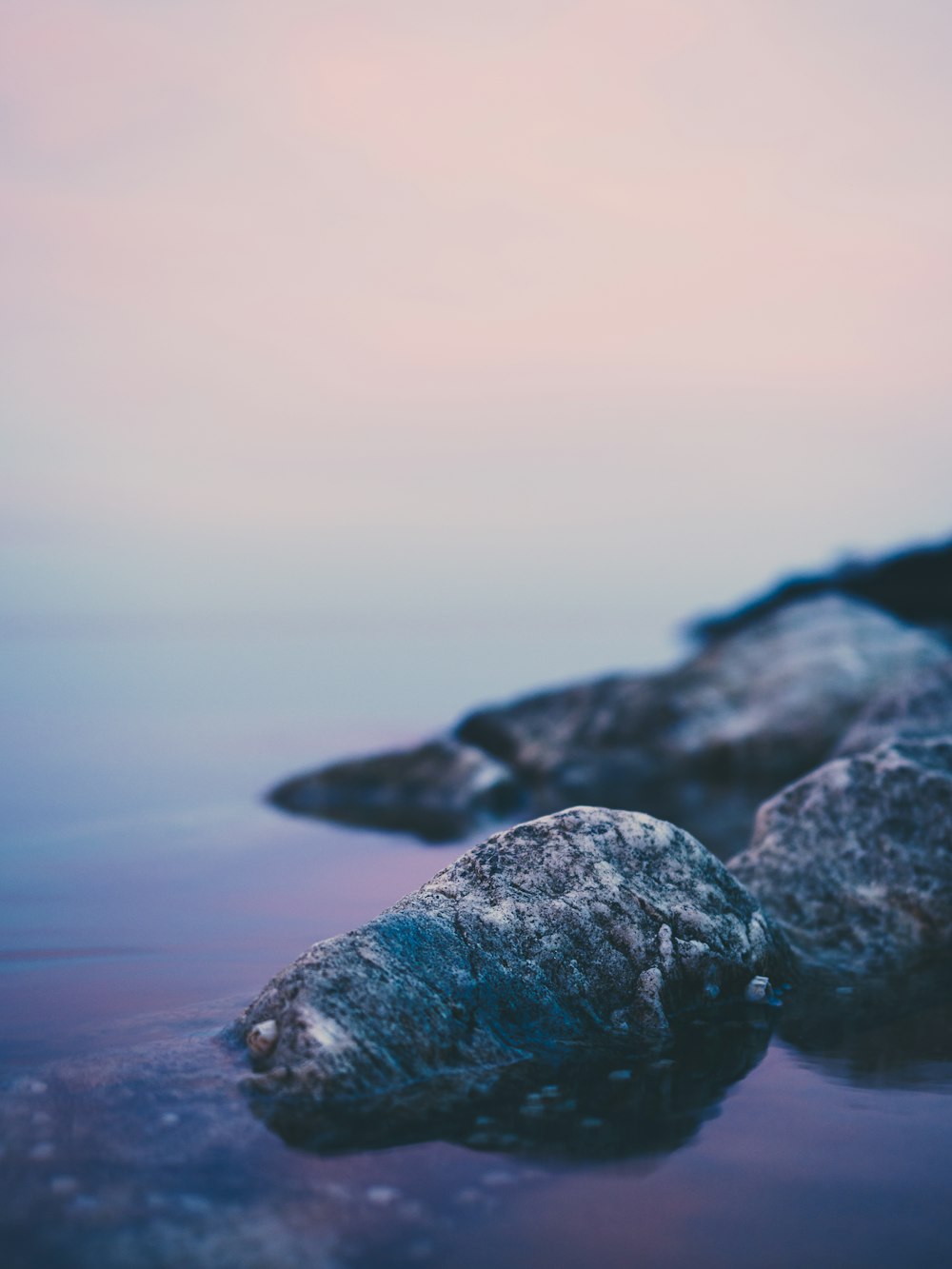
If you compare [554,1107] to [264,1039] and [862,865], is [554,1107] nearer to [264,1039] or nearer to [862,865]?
[264,1039]

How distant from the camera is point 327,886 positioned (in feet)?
20.5

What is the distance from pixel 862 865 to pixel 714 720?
5037 mm

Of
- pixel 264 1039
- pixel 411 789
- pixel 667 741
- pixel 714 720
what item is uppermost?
pixel 714 720

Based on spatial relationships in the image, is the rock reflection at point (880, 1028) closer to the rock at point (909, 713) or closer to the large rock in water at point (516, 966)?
the large rock in water at point (516, 966)

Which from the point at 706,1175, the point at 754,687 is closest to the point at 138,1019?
the point at 706,1175

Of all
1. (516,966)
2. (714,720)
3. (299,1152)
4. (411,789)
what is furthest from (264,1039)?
(714,720)

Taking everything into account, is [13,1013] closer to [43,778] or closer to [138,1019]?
[138,1019]

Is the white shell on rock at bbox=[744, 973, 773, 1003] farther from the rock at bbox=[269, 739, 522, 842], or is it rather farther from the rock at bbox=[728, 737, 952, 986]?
the rock at bbox=[269, 739, 522, 842]

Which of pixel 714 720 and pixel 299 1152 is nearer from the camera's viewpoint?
pixel 299 1152

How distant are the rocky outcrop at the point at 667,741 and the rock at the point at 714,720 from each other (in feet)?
0.04

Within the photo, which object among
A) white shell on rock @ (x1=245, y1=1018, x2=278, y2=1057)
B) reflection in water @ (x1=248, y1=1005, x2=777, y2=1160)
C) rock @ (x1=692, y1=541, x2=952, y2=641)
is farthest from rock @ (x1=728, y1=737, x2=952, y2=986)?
rock @ (x1=692, y1=541, x2=952, y2=641)

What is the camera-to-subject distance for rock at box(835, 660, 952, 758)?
7160mm

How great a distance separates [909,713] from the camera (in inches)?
292

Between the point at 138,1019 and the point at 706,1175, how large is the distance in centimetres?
206
